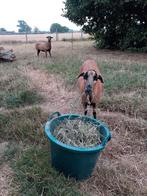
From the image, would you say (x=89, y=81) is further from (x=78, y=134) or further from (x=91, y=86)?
(x=78, y=134)

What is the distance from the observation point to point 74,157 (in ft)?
10.2

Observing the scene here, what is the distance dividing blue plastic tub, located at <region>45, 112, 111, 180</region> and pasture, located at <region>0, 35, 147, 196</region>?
0.09m

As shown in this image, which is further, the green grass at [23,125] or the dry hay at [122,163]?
the green grass at [23,125]

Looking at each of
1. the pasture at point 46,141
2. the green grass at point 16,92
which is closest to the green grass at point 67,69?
the pasture at point 46,141

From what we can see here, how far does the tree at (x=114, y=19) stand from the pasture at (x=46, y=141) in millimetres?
4679

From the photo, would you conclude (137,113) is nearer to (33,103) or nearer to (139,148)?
(139,148)

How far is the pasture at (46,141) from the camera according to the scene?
323cm

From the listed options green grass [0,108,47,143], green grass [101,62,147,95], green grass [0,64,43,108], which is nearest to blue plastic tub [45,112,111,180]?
green grass [0,108,47,143]

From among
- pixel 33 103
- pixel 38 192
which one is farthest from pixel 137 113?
pixel 38 192

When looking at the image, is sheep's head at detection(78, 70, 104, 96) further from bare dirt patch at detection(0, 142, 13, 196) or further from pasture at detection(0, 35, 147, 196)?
bare dirt patch at detection(0, 142, 13, 196)

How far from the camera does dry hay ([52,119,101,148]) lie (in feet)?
10.6

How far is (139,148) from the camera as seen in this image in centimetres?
411

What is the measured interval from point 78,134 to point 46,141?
79 cm

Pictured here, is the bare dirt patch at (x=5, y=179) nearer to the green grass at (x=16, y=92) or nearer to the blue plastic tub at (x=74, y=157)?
the blue plastic tub at (x=74, y=157)
